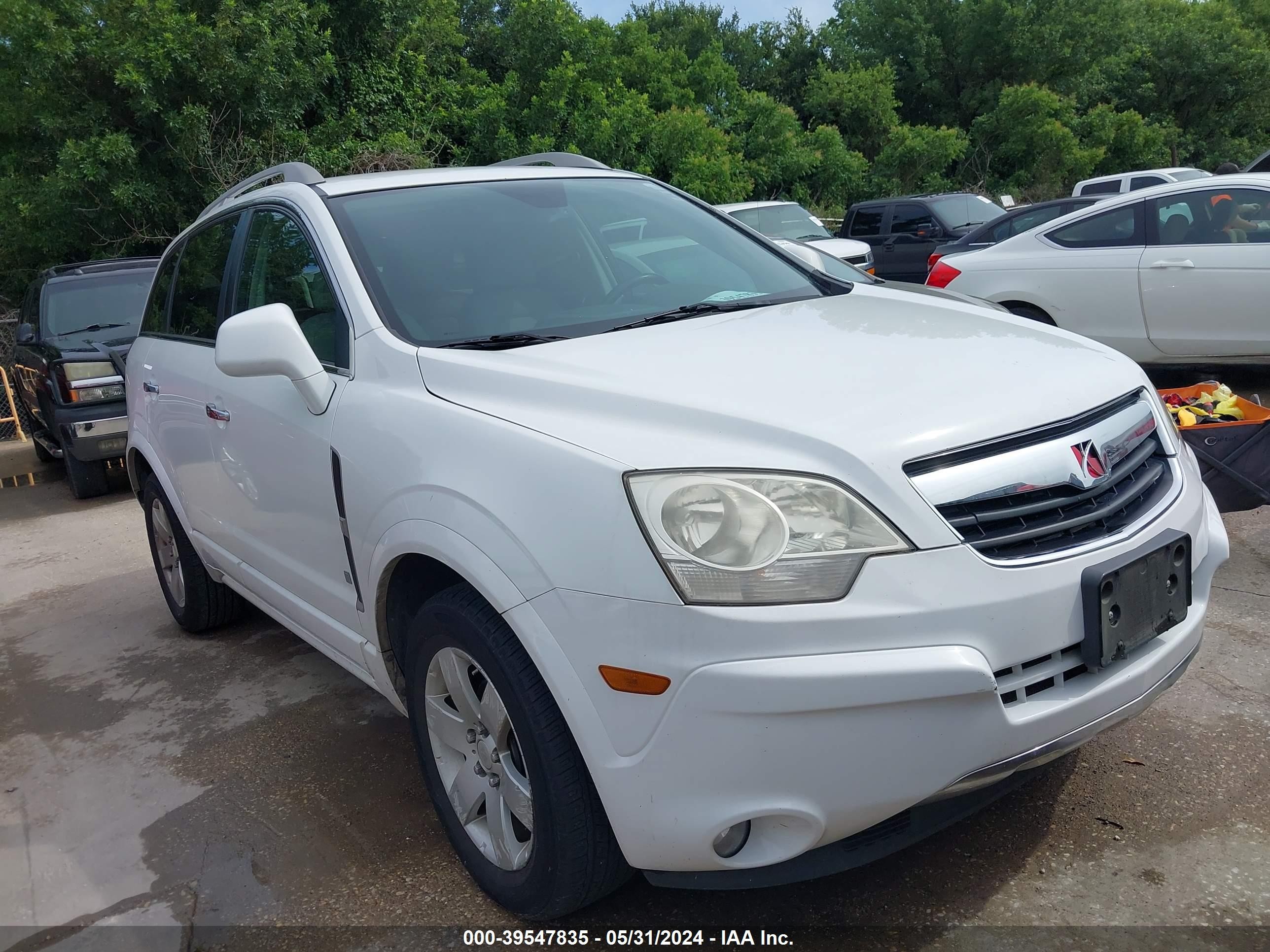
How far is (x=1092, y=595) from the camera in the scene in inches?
79.0

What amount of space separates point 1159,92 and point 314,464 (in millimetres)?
44441

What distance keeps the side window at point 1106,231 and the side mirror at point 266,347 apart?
6.44 meters

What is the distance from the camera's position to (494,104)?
62.4ft

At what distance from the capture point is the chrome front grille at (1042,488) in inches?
77.5

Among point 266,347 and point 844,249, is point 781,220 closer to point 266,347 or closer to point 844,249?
point 844,249

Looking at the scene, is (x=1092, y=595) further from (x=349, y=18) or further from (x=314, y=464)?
(x=349, y=18)

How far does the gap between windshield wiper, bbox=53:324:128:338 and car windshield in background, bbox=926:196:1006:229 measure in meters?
10.8

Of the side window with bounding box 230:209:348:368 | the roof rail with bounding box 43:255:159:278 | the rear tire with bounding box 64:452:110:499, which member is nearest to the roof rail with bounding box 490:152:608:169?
the side window with bounding box 230:209:348:368

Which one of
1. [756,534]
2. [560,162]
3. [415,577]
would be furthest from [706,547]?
[560,162]

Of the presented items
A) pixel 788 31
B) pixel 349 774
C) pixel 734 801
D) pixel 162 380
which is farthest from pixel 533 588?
pixel 788 31

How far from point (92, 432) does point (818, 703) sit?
7656 millimetres

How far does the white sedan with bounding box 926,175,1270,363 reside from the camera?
22.2 feet

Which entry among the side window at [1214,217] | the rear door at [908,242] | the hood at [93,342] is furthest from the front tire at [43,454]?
the rear door at [908,242]

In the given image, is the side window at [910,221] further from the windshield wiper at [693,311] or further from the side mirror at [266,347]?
the side mirror at [266,347]
